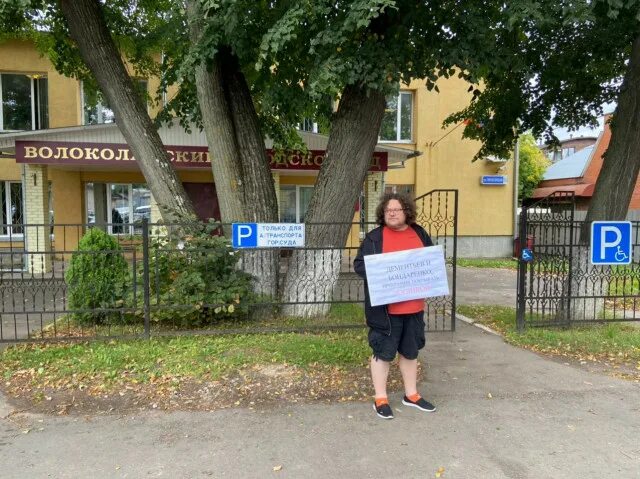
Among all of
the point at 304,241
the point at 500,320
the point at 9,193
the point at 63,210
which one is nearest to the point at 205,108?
the point at 304,241

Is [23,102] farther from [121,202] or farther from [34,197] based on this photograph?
[121,202]

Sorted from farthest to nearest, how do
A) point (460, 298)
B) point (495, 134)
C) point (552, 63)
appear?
point (460, 298) → point (495, 134) → point (552, 63)

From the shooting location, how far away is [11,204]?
13664 millimetres

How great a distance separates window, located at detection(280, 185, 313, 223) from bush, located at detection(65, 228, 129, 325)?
304 inches

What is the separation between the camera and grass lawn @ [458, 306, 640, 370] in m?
5.34

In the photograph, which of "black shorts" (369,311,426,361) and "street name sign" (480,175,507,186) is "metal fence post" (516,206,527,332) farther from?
"street name sign" (480,175,507,186)

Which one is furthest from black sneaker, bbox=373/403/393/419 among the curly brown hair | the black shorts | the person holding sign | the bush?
the bush

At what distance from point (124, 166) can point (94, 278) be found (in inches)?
216

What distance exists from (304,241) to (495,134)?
14.2 ft

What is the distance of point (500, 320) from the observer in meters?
6.95

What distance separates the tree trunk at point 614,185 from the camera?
19.8 ft

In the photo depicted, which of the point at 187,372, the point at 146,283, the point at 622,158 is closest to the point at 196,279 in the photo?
the point at 146,283

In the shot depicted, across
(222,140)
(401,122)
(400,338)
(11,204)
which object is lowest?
(400,338)

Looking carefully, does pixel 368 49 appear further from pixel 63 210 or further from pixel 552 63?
pixel 63 210
